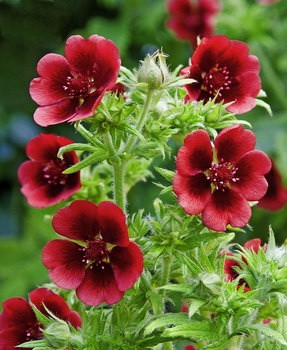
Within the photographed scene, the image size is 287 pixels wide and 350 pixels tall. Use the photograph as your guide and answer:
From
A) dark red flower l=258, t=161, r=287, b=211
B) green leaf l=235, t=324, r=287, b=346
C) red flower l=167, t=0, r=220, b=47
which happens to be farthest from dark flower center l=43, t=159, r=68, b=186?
red flower l=167, t=0, r=220, b=47

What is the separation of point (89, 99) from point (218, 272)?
305mm

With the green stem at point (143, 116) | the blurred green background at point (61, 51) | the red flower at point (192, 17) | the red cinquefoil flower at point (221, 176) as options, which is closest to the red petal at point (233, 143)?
the red cinquefoil flower at point (221, 176)

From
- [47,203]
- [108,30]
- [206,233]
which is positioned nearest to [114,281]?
[206,233]

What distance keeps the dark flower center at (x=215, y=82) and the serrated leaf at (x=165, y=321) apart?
0.35 metres

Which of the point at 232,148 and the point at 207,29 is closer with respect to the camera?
the point at 232,148

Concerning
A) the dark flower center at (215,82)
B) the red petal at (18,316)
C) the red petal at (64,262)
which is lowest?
the red petal at (18,316)

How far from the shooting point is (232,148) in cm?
124

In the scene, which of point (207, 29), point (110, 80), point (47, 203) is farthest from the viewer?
point (207, 29)

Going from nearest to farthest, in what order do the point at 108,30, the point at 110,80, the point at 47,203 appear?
the point at 110,80 < the point at 47,203 < the point at 108,30

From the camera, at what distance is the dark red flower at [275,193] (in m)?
2.98

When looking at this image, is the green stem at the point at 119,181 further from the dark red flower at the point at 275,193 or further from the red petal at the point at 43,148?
the dark red flower at the point at 275,193

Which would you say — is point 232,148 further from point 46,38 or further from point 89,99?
point 46,38

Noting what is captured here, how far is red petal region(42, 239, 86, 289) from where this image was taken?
1239 mm

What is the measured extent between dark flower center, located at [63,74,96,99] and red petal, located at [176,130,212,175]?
0.17 meters
